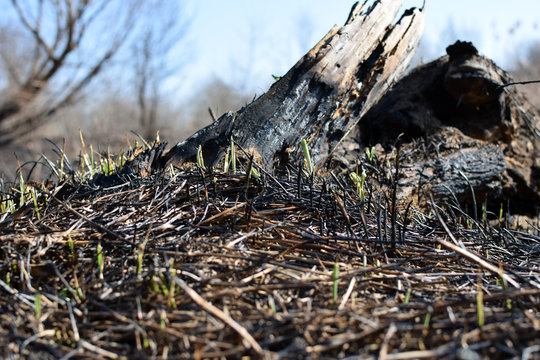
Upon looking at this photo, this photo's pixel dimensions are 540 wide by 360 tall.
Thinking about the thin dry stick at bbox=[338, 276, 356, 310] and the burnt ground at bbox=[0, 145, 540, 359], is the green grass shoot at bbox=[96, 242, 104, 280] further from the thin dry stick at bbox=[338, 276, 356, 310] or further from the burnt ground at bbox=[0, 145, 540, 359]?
the thin dry stick at bbox=[338, 276, 356, 310]

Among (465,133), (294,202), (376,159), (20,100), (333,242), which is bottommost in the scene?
(333,242)

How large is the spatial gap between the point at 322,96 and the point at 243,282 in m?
1.80

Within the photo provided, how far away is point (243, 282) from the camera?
1.36 meters

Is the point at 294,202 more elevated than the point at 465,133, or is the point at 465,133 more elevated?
the point at 465,133

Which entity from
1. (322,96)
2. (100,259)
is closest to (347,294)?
(100,259)

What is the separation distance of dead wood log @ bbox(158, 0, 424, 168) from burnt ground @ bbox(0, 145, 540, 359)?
0.58m

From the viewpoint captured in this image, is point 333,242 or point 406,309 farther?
point 333,242

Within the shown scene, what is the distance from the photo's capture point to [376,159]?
3.26m

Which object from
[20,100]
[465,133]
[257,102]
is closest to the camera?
[257,102]

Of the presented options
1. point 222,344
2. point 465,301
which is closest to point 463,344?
point 465,301

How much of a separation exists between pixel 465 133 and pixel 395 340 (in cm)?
348

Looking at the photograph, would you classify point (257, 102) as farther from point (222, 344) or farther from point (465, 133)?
point (465, 133)

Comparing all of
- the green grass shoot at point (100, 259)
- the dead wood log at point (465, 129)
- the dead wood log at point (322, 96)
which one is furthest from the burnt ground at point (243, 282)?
the dead wood log at point (465, 129)

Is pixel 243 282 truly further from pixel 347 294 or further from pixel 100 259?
pixel 100 259
